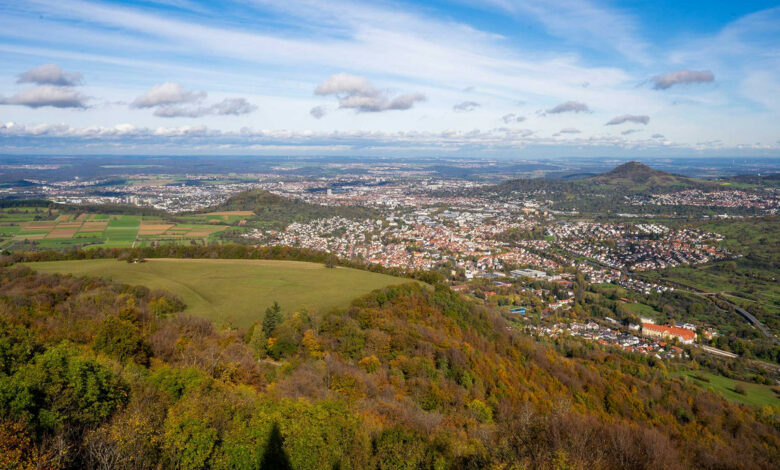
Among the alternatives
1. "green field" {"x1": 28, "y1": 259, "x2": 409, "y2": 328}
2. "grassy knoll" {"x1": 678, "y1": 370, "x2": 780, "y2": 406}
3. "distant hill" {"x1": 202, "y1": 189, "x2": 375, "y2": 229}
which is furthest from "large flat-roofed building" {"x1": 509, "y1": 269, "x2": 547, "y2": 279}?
"distant hill" {"x1": 202, "y1": 189, "x2": 375, "y2": 229}

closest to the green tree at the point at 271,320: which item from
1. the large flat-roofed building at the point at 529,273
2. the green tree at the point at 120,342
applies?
the green tree at the point at 120,342

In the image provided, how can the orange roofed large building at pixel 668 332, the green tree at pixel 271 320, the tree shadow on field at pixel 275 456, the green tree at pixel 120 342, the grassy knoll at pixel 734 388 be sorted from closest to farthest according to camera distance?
the tree shadow on field at pixel 275 456
the green tree at pixel 120 342
the green tree at pixel 271 320
the grassy knoll at pixel 734 388
the orange roofed large building at pixel 668 332

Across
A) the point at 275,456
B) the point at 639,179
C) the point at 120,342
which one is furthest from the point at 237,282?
the point at 639,179

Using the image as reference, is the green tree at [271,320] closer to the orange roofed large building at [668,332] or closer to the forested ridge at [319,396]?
the forested ridge at [319,396]

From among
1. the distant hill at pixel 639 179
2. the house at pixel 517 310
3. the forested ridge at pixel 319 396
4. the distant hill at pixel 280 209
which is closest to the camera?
the forested ridge at pixel 319 396

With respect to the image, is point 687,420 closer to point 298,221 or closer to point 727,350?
point 727,350

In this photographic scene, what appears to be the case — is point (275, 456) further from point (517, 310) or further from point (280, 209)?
point (280, 209)

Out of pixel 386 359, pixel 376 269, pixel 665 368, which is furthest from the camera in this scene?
pixel 376 269

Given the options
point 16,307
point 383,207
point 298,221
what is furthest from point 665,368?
point 383,207
